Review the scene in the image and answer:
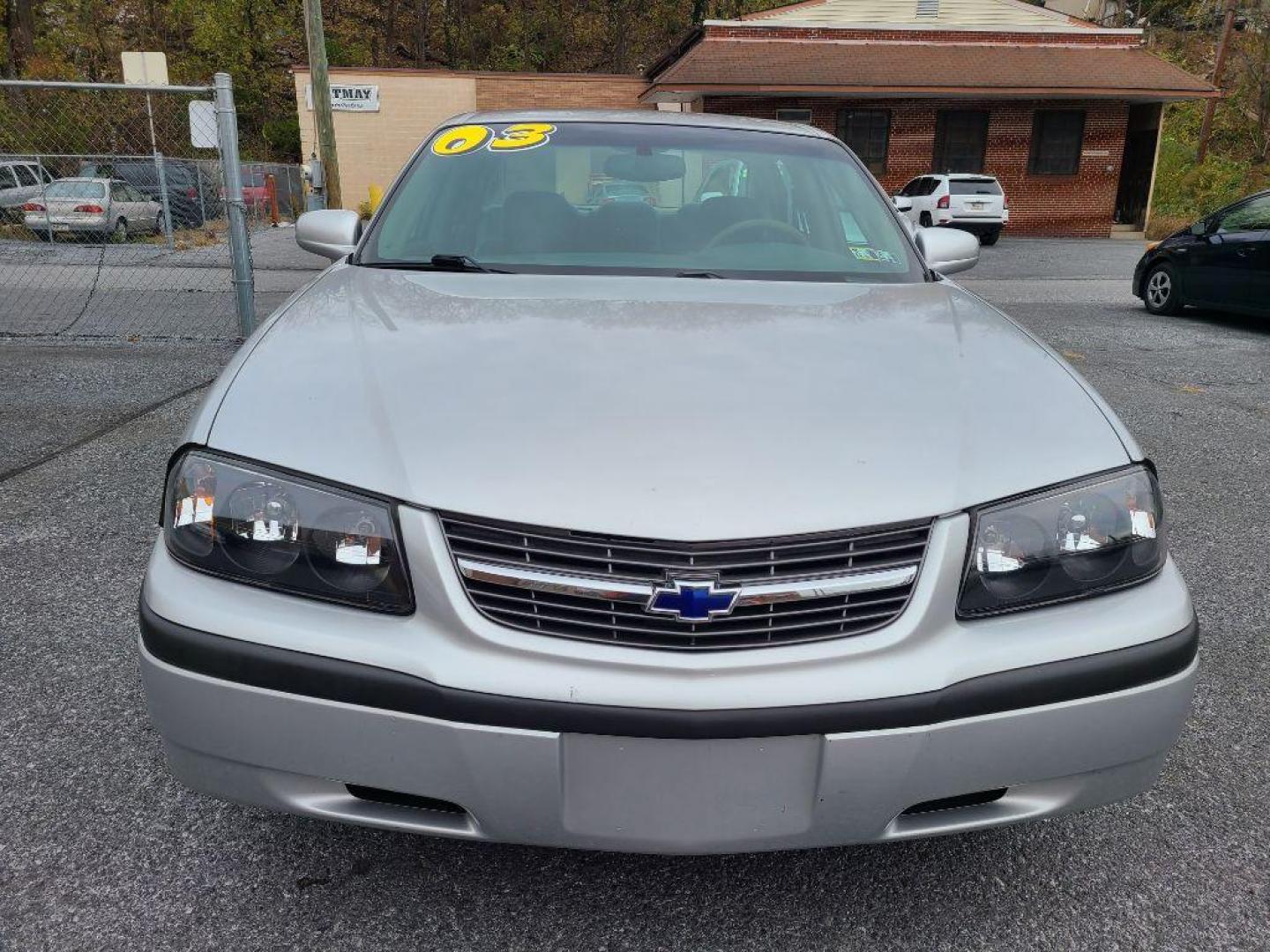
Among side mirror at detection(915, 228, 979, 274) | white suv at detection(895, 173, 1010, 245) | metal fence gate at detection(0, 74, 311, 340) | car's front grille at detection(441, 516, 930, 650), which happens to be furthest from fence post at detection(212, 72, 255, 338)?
white suv at detection(895, 173, 1010, 245)

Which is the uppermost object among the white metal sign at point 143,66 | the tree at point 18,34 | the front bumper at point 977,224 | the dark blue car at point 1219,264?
the tree at point 18,34

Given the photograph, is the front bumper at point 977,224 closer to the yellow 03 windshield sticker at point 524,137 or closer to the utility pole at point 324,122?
the utility pole at point 324,122

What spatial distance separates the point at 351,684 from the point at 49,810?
3.45 ft

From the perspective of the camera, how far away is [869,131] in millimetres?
24000

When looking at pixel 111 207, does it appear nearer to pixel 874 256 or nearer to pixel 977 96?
pixel 874 256

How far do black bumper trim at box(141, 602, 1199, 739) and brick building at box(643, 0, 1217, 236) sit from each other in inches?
891

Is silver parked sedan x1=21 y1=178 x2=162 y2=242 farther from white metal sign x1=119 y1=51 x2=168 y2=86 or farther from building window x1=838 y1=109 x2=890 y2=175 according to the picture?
building window x1=838 y1=109 x2=890 y2=175

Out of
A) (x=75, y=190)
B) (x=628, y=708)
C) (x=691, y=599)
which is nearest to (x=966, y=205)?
(x=75, y=190)

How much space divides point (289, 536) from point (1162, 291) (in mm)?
10705

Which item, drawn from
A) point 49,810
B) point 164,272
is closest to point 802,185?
point 49,810

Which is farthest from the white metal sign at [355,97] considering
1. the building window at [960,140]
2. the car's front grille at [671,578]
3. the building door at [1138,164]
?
the car's front grille at [671,578]

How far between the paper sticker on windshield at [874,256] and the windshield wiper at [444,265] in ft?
3.28

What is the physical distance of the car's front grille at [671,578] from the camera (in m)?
1.46

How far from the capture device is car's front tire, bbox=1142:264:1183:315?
9953 mm
